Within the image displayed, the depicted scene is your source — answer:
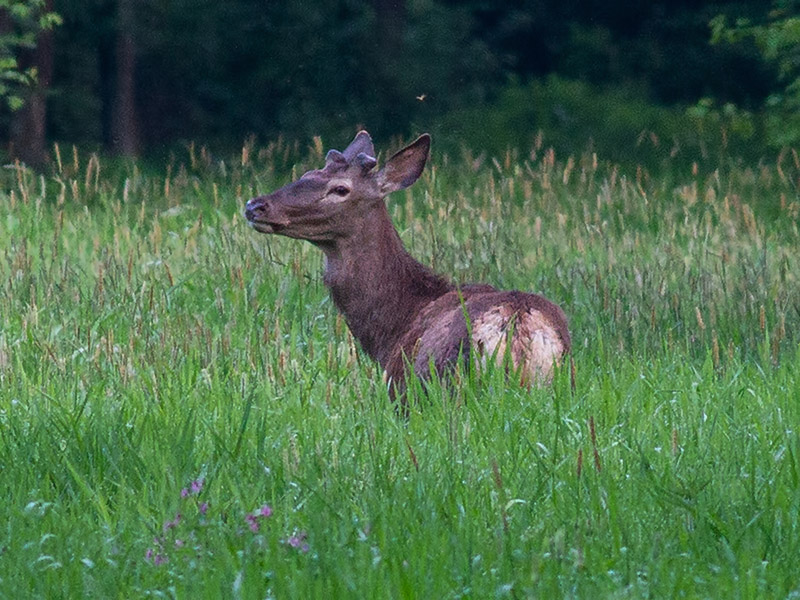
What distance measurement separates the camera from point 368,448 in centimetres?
485

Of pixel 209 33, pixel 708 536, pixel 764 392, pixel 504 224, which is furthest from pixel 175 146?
pixel 708 536

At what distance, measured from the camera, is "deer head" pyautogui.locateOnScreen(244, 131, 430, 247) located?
6.62 m

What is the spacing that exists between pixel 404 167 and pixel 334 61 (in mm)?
16494

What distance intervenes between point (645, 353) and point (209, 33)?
630 inches

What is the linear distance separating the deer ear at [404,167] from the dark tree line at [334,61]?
1278 centimetres

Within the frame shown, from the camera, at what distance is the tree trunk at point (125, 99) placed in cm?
2016

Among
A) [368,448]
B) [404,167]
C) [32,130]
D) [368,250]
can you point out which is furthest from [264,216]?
[32,130]

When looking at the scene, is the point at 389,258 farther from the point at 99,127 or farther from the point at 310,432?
the point at 99,127

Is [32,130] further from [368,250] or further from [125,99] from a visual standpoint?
[368,250]

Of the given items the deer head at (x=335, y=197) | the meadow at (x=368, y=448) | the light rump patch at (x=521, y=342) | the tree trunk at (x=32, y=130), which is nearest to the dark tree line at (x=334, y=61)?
the tree trunk at (x=32, y=130)

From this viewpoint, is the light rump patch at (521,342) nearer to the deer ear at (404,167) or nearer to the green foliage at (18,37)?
the deer ear at (404,167)

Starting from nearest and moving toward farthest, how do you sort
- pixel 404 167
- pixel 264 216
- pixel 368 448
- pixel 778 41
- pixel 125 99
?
pixel 368 448, pixel 264 216, pixel 404 167, pixel 778 41, pixel 125 99

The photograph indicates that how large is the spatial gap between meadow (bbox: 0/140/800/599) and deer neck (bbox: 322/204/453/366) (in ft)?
0.49

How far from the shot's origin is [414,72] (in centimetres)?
2209
